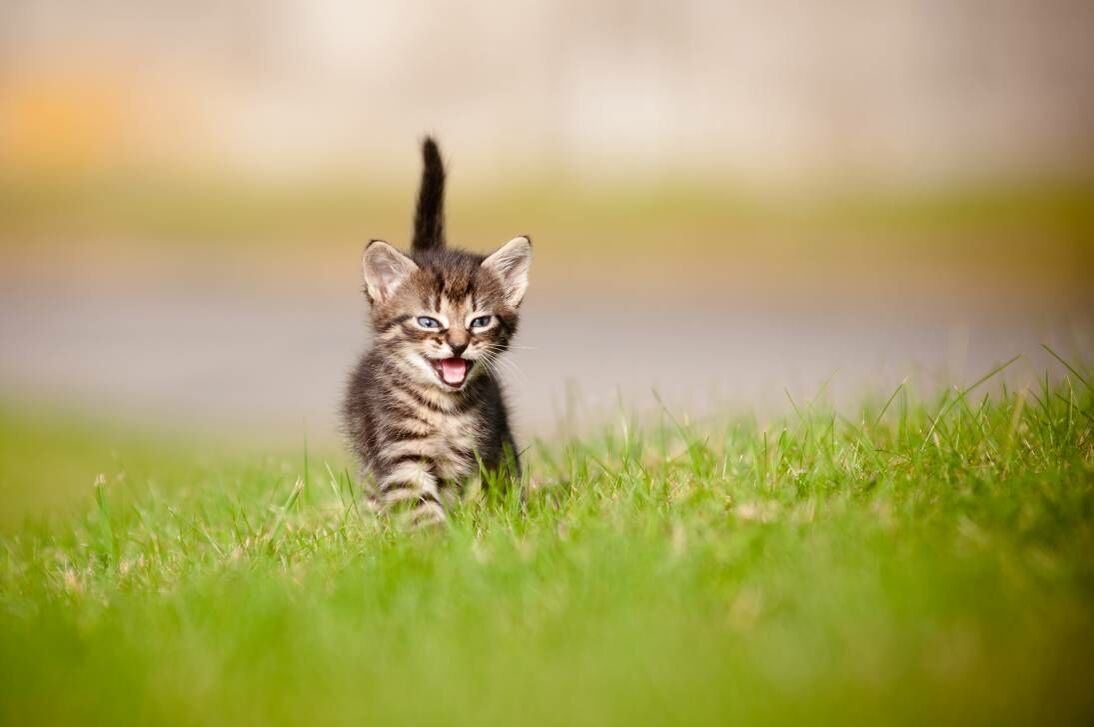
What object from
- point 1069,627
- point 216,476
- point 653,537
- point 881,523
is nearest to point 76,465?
point 216,476

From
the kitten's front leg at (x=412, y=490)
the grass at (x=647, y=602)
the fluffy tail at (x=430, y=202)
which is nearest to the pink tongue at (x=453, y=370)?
the kitten's front leg at (x=412, y=490)

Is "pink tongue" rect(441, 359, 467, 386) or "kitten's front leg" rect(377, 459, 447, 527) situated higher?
"pink tongue" rect(441, 359, 467, 386)

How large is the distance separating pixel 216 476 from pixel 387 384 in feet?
5.92

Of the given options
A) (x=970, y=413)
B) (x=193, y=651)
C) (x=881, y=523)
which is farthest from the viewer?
(x=970, y=413)

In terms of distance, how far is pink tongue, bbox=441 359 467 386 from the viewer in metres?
4.82

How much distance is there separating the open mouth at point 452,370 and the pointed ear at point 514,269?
47cm

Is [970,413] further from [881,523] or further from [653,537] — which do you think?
[653,537]

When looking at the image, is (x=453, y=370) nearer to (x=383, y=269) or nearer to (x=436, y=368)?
(x=436, y=368)

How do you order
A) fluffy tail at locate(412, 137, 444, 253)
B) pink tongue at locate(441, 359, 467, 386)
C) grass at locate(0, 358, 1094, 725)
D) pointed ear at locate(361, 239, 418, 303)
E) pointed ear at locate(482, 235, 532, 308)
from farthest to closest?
fluffy tail at locate(412, 137, 444, 253), pointed ear at locate(482, 235, 532, 308), pointed ear at locate(361, 239, 418, 303), pink tongue at locate(441, 359, 467, 386), grass at locate(0, 358, 1094, 725)

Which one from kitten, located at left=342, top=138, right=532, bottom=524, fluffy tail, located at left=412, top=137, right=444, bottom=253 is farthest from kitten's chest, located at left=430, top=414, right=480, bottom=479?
fluffy tail, located at left=412, top=137, right=444, bottom=253

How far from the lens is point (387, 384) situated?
16.8 feet

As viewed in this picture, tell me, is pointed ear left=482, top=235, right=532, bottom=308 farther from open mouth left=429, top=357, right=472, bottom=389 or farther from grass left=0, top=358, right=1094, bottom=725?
grass left=0, top=358, right=1094, bottom=725

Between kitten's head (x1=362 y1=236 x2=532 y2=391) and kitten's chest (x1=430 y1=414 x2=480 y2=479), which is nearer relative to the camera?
kitten's head (x1=362 y1=236 x2=532 y2=391)

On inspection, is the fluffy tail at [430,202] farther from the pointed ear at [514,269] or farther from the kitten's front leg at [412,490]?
the kitten's front leg at [412,490]
